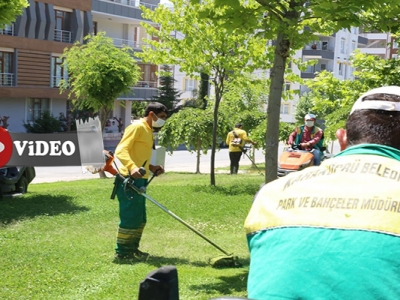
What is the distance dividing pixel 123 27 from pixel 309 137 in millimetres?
35840

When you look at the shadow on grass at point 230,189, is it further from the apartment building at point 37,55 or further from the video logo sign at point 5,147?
the apartment building at point 37,55

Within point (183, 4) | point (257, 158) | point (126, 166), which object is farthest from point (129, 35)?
point (126, 166)

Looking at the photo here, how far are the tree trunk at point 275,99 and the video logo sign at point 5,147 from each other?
553cm

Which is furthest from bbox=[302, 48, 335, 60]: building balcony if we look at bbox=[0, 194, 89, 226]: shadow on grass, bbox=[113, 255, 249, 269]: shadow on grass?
bbox=[113, 255, 249, 269]: shadow on grass

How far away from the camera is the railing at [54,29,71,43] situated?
42216mm

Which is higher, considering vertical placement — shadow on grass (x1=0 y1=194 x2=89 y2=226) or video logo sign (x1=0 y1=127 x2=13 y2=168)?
video logo sign (x1=0 y1=127 x2=13 y2=168)

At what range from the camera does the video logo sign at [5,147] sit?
10.9 metres

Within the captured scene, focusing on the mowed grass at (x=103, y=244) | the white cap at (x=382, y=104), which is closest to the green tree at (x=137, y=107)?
the mowed grass at (x=103, y=244)

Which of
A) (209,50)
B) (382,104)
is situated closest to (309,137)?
(209,50)

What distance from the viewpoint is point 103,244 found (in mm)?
8953

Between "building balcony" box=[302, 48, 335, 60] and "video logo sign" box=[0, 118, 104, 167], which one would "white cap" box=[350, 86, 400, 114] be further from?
"building balcony" box=[302, 48, 335, 60]

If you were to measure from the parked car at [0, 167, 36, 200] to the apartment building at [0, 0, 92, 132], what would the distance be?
26039 millimetres

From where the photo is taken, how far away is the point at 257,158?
123ft

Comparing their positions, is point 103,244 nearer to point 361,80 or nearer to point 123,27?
point 361,80
